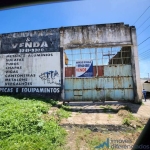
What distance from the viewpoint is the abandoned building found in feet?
33.3

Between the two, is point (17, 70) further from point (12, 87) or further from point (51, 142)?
point (51, 142)

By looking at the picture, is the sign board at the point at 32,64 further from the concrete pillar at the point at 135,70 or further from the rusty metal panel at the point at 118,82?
the concrete pillar at the point at 135,70

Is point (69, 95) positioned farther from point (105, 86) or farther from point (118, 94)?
point (118, 94)

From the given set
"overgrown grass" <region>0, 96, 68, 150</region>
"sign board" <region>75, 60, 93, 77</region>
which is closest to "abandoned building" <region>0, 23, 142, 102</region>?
"sign board" <region>75, 60, 93, 77</region>

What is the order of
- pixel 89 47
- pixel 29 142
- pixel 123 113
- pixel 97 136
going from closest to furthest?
pixel 29 142 < pixel 97 136 < pixel 123 113 < pixel 89 47

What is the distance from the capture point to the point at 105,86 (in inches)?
401

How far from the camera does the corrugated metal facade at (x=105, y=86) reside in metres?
10.0

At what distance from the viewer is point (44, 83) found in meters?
10.5

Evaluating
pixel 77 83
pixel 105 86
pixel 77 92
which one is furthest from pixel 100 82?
pixel 77 92

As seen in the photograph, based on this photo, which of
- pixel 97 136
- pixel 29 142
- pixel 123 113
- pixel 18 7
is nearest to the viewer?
pixel 18 7

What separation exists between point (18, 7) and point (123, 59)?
1011 cm

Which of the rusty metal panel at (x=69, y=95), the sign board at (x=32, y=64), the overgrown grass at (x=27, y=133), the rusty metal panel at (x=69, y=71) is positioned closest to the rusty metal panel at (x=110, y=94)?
the rusty metal panel at (x=69, y=95)

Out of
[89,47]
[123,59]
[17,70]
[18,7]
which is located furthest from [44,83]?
[18,7]

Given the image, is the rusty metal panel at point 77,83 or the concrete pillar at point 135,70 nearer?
the concrete pillar at point 135,70
